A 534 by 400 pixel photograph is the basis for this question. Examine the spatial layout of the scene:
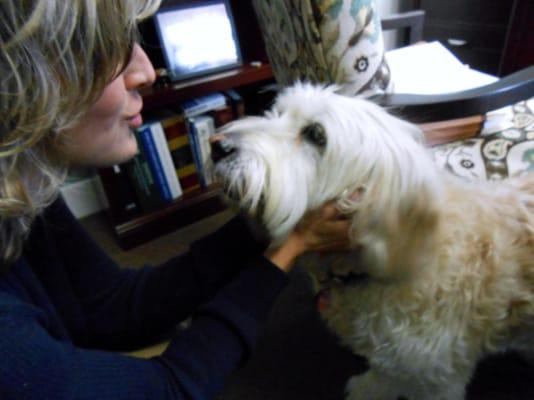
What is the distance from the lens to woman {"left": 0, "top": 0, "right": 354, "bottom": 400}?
449 millimetres

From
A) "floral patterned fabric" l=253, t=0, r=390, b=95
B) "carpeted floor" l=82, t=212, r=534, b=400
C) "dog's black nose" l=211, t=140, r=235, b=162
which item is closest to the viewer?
"dog's black nose" l=211, t=140, r=235, b=162

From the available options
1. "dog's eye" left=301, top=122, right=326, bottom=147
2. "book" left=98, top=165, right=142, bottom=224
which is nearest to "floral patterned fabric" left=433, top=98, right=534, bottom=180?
"dog's eye" left=301, top=122, right=326, bottom=147

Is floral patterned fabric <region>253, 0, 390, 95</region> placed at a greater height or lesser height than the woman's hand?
greater

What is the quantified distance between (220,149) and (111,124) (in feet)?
0.62

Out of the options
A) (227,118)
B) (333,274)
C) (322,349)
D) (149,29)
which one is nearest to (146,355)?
(333,274)

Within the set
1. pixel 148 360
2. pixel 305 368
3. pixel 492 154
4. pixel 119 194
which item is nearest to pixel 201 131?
pixel 119 194

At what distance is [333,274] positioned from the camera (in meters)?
0.82

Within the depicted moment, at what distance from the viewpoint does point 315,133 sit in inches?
29.1

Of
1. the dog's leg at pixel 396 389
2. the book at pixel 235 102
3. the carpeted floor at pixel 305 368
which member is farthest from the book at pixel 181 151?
the dog's leg at pixel 396 389

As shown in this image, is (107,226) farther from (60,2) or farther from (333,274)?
(60,2)

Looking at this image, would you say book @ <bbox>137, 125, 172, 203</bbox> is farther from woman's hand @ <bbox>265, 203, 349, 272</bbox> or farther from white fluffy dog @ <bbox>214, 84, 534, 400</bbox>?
woman's hand @ <bbox>265, 203, 349, 272</bbox>

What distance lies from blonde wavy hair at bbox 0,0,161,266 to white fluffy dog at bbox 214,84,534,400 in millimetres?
257

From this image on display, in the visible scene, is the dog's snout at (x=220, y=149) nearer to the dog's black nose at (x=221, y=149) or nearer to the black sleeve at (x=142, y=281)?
the dog's black nose at (x=221, y=149)

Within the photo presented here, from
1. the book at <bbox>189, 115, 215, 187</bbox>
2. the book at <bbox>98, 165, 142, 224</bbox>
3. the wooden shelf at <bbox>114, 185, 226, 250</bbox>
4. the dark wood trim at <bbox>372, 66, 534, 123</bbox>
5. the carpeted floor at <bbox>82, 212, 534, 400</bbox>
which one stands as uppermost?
the dark wood trim at <bbox>372, 66, 534, 123</bbox>
